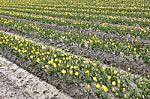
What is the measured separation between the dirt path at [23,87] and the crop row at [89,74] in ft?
1.61

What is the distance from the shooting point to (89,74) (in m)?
8.59

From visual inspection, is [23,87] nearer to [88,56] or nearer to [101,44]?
[88,56]

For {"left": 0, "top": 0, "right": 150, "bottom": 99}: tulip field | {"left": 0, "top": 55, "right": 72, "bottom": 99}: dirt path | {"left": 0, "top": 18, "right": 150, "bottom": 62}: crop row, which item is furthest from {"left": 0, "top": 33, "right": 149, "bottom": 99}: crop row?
{"left": 0, "top": 18, "right": 150, "bottom": 62}: crop row

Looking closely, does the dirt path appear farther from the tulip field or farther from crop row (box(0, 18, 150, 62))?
crop row (box(0, 18, 150, 62))

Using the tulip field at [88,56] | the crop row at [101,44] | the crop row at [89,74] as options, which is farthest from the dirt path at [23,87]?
the crop row at [101,44]

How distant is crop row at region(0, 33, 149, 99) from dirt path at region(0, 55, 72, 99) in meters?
0.49

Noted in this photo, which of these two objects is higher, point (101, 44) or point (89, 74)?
point (89, 74)

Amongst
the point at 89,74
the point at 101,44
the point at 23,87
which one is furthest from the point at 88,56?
the point at 23,87

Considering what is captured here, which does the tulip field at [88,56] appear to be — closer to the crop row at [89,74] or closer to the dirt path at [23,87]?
the crop row at [89,74]

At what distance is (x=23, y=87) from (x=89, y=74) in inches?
74.3

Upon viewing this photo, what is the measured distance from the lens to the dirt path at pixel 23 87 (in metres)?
8.18

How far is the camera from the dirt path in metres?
8.18

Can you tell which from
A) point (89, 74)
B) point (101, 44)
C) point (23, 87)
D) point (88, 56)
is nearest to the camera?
point (89, 74)

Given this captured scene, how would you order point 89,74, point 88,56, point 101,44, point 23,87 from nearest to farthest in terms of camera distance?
point 89,74 → point 23,87 → point 88,56 → point 101,44
